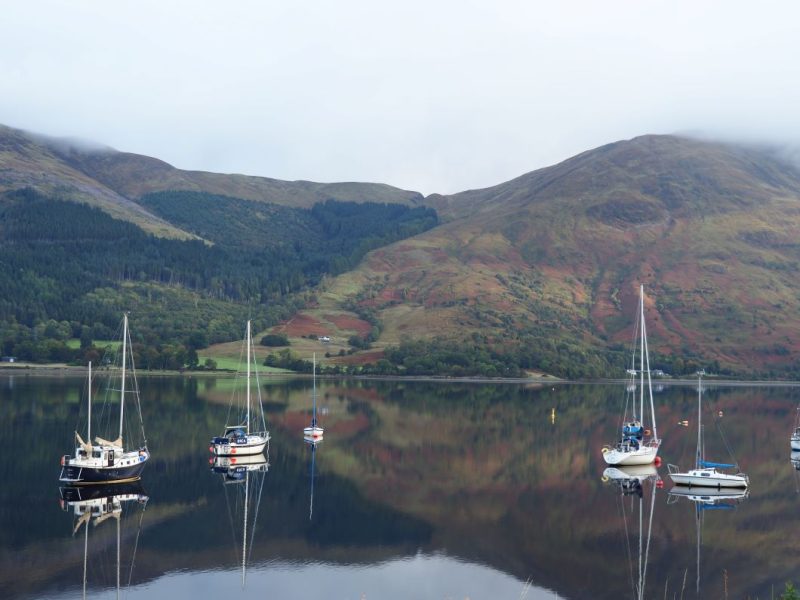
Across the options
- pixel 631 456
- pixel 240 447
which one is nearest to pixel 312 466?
pixel 240 447

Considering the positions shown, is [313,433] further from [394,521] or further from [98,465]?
[394,521]

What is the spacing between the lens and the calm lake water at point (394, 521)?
4194cm

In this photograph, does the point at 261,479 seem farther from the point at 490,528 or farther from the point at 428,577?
the point at 428,577

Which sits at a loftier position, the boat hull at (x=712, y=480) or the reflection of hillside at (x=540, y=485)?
the boat hull at (x=712, y=480)

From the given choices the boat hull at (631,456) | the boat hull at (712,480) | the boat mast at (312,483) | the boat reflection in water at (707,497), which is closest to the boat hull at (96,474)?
the boat mast at (312,483)

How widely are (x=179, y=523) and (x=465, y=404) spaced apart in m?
89.9

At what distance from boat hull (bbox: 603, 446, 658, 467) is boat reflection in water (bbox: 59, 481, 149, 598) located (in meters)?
42.1

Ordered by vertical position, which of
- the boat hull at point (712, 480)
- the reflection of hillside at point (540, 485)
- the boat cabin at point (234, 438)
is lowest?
the reflection of hillside at point (540, 485)

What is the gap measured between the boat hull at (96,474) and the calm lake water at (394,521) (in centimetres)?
Result: 124

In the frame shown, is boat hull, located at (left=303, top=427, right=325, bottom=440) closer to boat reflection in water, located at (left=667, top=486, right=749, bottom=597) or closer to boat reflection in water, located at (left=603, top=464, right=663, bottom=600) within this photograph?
boat reflection in water, located at (left=603, top=464, right=663, bottom=600)

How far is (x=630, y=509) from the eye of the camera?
2331 inches

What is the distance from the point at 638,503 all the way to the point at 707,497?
6.66 metres

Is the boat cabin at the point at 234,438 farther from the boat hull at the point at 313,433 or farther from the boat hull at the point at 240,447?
Result: the boat hull at the point at 313,433

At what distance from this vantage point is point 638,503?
61.3m
